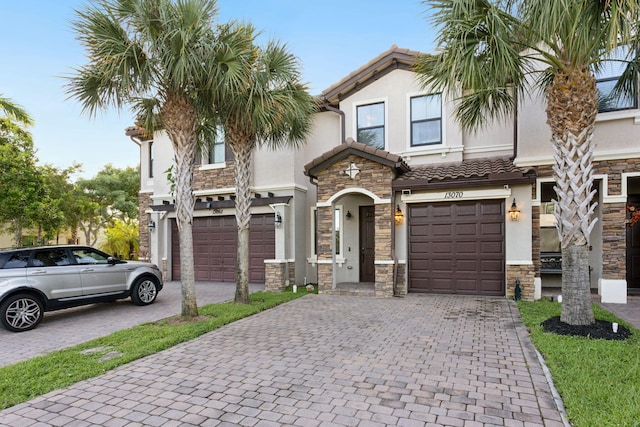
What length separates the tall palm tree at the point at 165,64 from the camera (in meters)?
6.49

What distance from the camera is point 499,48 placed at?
604 centimetres

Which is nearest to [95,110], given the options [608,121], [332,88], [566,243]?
[332,88]

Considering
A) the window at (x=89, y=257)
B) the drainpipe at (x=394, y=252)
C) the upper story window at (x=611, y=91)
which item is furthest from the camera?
the drainpipe at (x=394, y=252)

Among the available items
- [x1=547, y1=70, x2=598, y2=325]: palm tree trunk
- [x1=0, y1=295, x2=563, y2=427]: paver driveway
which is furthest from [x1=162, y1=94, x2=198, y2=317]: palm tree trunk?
[x1=547, y1=70, x2=598, y2=325]: palm tree trunk

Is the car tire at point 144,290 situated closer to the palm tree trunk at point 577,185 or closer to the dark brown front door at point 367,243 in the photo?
the dark brown front door at point 367,243

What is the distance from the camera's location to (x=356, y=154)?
10.3 metres

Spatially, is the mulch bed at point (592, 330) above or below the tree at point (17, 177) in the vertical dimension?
below

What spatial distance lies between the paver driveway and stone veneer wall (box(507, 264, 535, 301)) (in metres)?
2.47

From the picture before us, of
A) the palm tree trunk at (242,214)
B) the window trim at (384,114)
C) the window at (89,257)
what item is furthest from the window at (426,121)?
the window at (89,257)

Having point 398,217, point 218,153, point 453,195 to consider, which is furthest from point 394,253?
point 218,153

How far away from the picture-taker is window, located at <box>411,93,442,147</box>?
1130 cm

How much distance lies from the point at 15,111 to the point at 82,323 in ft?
27.5

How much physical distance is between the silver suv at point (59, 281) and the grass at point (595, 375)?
9.18 meters

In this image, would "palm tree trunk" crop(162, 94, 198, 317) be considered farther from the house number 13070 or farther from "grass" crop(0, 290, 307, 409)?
the house number 13070
